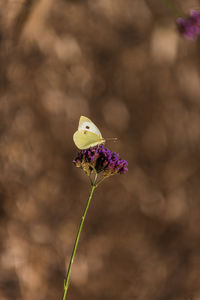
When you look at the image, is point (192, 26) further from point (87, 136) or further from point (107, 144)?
point (107, 144)

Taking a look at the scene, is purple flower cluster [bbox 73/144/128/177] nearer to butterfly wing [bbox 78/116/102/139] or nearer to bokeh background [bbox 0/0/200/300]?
butterfly wing [bbox 78/116/102/139]

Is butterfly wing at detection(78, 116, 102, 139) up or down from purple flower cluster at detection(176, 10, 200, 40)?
up

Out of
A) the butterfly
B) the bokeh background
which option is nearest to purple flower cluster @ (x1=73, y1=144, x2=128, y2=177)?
the butterfly

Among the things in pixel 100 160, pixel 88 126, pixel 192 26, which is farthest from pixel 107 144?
pixel 192 26

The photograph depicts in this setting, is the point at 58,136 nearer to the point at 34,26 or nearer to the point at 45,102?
the point at 45,102

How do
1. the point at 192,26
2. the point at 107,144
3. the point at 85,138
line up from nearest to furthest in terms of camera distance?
the point at 192,26 → the point at 85,138 → the point at 107,144

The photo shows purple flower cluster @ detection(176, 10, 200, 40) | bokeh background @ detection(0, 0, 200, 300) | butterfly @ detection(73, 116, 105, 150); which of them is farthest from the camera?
bokeh background @ detection(0, 0, 200, 300)

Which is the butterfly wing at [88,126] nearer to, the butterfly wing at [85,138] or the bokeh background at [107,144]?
the butterfly wing at [85,138]

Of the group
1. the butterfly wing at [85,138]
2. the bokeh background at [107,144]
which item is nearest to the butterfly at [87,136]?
the butterfly wing at [85,138]

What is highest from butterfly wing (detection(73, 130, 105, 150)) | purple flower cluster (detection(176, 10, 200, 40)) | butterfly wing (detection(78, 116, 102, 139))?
butterfly wing (detection(78, 116, 102, 139))
